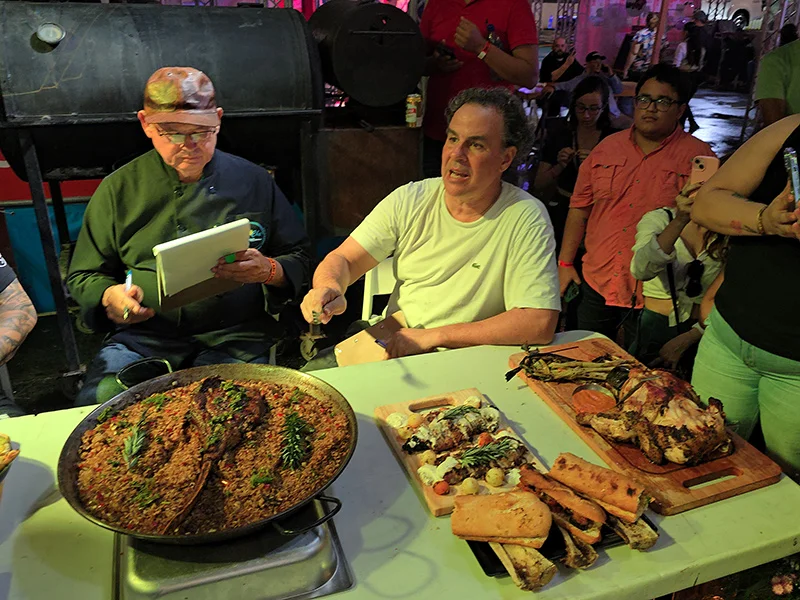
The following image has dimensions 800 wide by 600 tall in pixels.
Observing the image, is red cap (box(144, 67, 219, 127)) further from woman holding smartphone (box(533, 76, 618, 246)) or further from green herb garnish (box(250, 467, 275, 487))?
woman holding smartphone (box(533, 76, 618, 246))

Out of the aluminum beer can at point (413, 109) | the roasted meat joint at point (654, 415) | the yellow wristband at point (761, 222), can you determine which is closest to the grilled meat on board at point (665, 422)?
the roasted meat joint at point (654, 415)

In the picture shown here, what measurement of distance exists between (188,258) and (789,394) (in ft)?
5.87

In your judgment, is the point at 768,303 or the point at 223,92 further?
the point at 223,92

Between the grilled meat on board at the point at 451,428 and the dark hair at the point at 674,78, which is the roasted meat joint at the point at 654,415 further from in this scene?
the dark hair at the point at 674,78

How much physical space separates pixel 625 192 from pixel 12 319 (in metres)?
2.59

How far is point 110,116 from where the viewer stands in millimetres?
3055

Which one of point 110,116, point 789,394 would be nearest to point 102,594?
point 789,394

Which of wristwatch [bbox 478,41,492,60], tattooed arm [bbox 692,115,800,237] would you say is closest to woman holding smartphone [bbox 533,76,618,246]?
wristwatch [bbox 478,41,492,60]

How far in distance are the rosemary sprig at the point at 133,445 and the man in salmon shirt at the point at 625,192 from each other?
222 cm

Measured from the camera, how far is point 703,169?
2486 millimetres

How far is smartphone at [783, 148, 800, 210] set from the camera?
160cm

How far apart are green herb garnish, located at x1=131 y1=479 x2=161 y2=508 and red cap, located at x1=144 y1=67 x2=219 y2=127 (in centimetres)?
153

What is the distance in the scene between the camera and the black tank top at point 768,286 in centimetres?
171

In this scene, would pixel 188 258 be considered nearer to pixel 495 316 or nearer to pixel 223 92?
pixel 495 316
